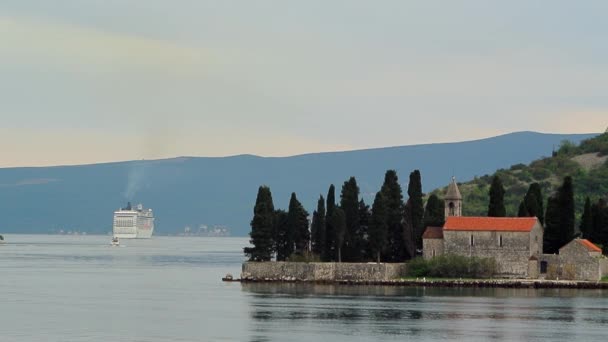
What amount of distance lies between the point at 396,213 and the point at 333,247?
4.83 meters

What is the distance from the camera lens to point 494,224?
98000mm

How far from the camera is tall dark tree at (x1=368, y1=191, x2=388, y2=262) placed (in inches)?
3952

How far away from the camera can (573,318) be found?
76.5 metres

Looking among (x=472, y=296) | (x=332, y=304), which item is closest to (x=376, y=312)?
(x=332, y=304)

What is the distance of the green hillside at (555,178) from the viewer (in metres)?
146

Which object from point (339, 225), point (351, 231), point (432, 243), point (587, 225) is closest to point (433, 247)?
point (432, 243)

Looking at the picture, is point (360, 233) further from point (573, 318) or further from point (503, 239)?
point (573, 318)

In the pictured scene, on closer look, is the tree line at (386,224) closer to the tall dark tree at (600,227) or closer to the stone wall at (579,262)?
the tall dark tree at (600,227)

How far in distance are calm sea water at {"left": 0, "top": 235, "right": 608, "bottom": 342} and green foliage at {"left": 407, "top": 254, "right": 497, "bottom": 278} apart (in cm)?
222

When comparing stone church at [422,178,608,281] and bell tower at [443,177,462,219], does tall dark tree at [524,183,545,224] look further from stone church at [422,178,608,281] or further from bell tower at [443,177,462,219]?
bell tower at [443,177,462,219]

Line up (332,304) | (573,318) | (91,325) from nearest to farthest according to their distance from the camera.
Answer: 1. (91,325)
2. (573,318)
3. (332,304)

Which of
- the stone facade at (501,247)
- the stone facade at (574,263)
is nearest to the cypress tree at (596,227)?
the stone facade at (574,263)

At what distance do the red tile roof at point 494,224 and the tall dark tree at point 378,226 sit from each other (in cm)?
429

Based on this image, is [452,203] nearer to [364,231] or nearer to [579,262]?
[364,231]
